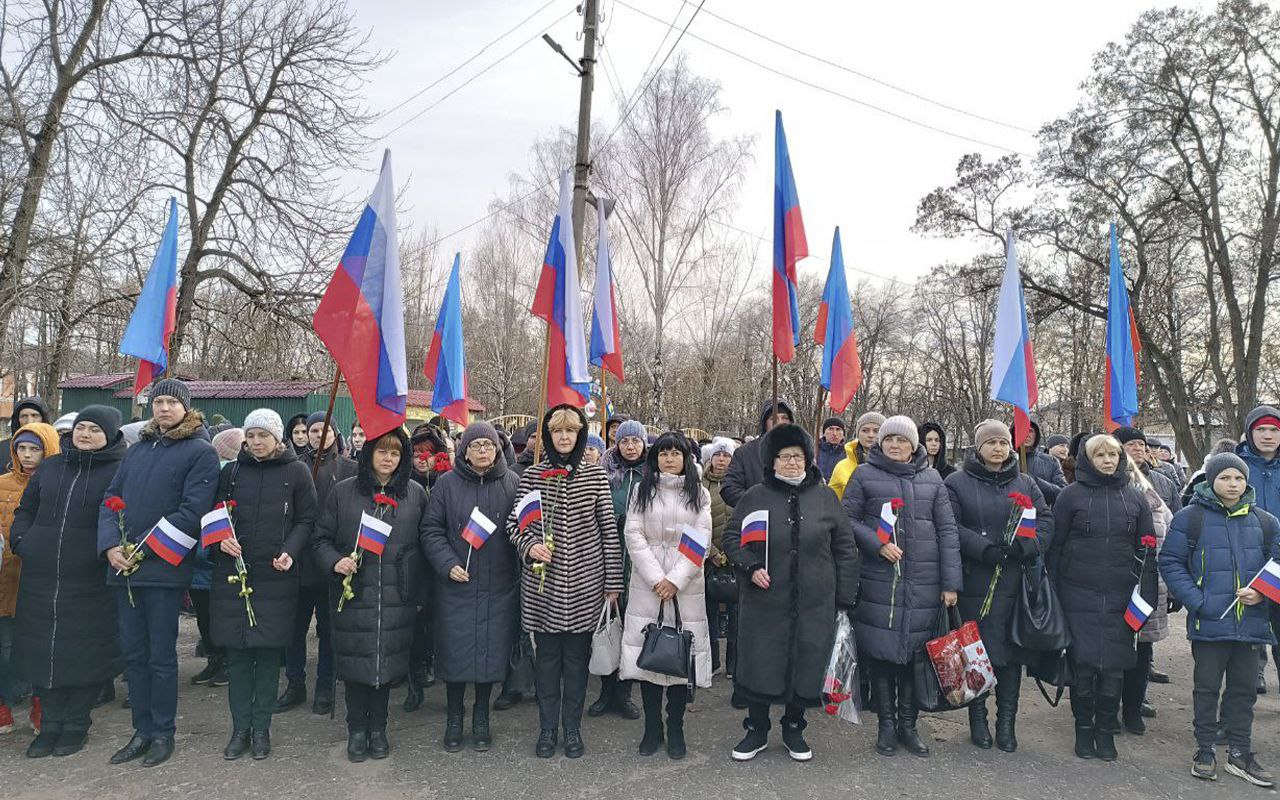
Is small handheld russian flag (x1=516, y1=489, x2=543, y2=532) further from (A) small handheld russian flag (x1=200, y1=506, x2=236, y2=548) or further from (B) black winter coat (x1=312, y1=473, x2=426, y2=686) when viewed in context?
(A) small handheld russian flag (x1=200, y1=506, x2=236, y2=548)

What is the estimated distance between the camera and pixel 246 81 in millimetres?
14586

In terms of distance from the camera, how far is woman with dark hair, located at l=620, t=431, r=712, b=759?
427cm

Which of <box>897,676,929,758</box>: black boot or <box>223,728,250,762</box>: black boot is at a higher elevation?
<box>897,676,929,758</box>: black boot

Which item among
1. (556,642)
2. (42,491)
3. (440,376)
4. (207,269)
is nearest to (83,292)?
(207,269)

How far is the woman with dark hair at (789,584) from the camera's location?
13.7 feet

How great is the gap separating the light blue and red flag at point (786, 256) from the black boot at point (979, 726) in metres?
2.56

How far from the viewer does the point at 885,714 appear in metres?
4.54

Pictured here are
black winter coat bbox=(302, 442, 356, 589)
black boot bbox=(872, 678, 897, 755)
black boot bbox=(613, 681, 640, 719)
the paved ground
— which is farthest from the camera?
black boot bbox=(613, 681, 640, 719)

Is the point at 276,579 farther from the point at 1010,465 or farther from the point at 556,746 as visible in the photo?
the point at 1010,465

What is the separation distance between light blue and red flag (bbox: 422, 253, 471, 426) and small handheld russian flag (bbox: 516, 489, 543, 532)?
2.08m

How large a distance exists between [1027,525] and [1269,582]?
117cm

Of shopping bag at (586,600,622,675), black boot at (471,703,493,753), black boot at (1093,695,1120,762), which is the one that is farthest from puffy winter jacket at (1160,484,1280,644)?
black boot at (471,703,493,753)

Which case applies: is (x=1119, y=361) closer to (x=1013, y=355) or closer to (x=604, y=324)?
(x=1013, y=355)

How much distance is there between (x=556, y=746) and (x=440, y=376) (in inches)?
134
